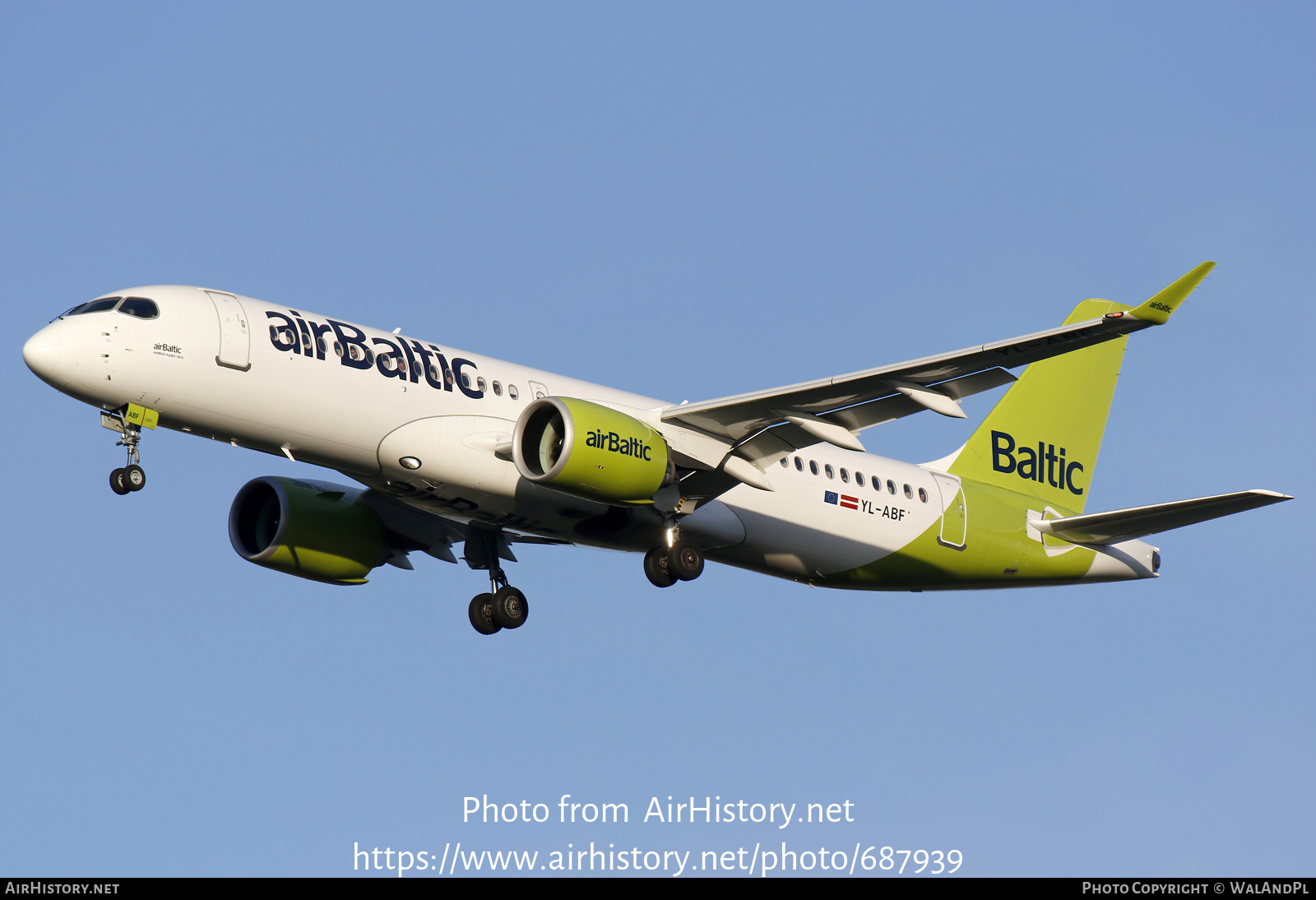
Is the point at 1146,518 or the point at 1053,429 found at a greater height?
the point at 1053,429

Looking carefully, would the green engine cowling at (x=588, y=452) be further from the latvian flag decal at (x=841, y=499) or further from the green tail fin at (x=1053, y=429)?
the green tail fin at (x=1053, y=429)

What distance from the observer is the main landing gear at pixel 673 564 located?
29109 mm

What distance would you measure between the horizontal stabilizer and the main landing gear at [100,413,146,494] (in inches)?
744

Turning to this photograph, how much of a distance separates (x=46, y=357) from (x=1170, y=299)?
17.7 m

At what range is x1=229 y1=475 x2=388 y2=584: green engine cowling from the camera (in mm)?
31359

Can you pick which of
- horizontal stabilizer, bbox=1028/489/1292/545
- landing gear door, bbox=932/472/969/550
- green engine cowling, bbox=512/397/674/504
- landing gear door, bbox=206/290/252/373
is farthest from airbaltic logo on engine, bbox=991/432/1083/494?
landing gear door, bbox=206/290/252/373

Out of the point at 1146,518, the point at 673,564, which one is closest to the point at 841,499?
the point at 673,564

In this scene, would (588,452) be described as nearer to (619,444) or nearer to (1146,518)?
(619,444)

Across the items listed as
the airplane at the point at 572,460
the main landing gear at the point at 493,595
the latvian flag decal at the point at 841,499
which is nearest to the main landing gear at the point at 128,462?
the airplane at the point at 572,460

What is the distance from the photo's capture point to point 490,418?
1089 inches

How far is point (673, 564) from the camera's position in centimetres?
2914
